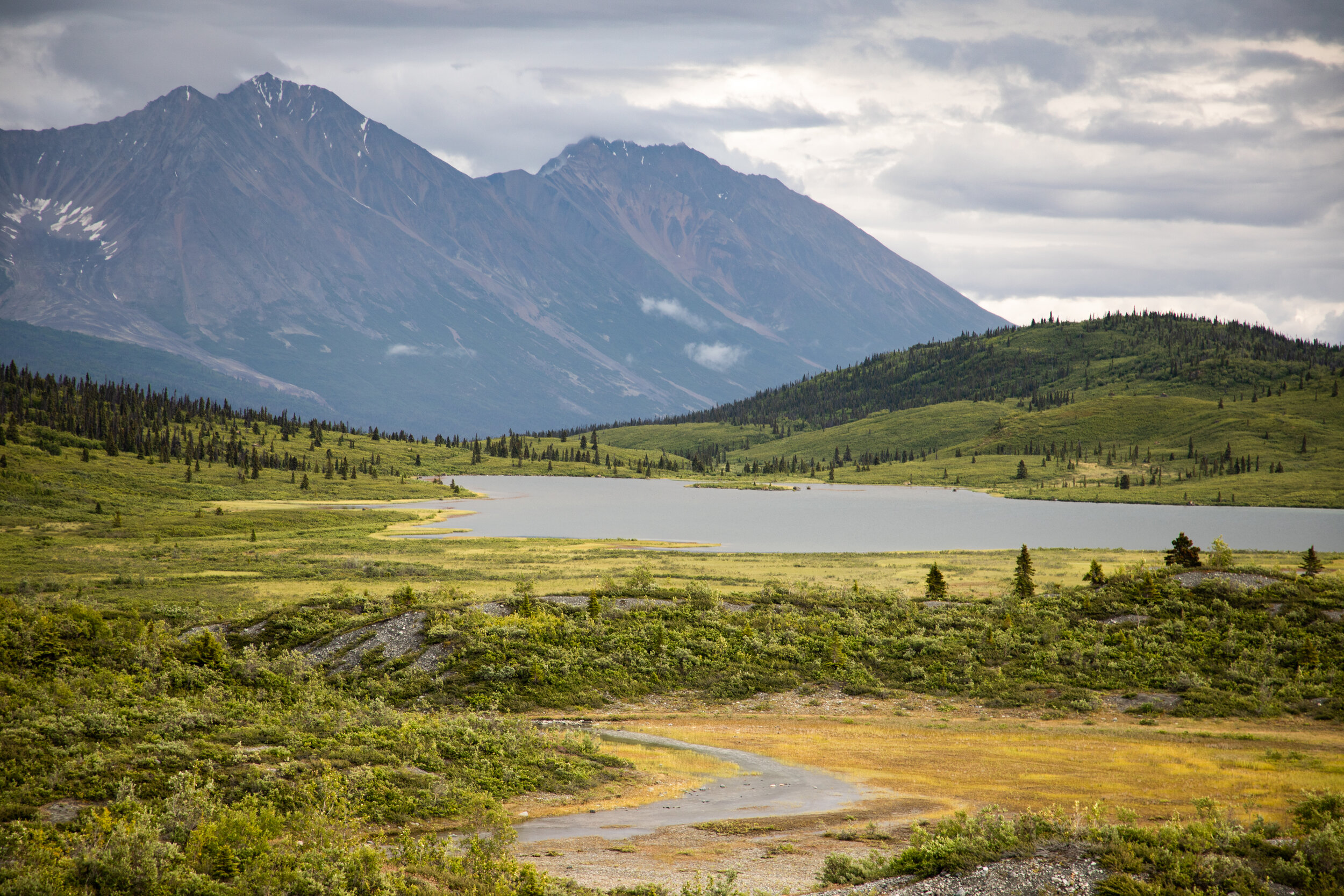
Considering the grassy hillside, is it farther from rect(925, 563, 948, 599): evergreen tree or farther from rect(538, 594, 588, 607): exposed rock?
rect(925, 563, 948, 599): evergreen tree

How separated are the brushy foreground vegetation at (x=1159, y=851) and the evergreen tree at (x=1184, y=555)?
102ft

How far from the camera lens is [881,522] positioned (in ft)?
408

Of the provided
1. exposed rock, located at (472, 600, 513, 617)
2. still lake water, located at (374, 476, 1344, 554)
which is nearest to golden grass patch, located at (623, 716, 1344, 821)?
exposed rock, located at (472, 600, 513, 617)

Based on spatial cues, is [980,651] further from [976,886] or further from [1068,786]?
[976,886]

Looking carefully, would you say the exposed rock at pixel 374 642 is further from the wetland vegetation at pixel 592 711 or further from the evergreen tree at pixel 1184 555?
the evergreen tree at pixel 1184 555

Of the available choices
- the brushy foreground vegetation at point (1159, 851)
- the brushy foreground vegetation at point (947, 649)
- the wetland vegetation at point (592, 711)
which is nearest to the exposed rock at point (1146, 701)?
the wetland vegetation at point (592, 711)

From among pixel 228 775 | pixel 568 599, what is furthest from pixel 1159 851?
pixel 568 599

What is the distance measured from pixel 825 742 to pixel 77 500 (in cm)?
10869

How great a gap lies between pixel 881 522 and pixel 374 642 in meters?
99.0

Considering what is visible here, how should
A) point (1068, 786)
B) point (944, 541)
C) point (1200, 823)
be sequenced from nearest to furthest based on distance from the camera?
point (1200, 823), point (1068, 786), point (944, 541)

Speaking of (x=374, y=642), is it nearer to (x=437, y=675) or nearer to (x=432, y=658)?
(x=432, y=658)

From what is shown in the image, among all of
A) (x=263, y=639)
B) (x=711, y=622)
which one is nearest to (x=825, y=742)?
(x=711, y=622)

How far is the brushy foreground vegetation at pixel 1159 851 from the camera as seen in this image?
43.3ft

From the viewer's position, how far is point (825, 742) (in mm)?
27609
